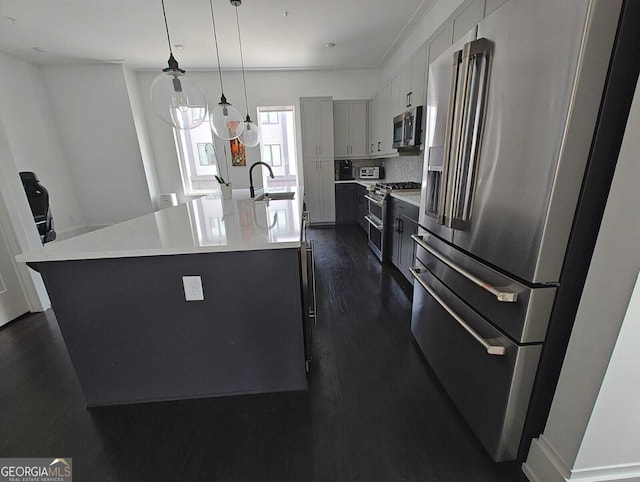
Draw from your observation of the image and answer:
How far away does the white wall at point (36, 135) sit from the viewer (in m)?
3.95

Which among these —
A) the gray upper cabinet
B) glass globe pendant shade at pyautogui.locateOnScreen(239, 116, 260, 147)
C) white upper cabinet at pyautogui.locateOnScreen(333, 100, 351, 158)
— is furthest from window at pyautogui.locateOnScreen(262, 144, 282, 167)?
Answer: the gray upper cabinet

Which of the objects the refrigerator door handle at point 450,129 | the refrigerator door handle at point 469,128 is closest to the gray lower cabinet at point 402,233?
the refrigerator door handle at point 450,129

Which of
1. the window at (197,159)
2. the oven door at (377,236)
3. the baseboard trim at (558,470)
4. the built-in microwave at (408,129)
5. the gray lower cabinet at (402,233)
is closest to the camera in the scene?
the baseboard trim at (558,470)

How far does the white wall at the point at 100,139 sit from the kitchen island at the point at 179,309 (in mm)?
4184

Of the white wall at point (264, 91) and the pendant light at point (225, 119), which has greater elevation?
the white wall at point (264, 91)

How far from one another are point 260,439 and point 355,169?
5086 millimetres

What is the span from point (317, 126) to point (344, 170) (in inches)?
A: 39.8

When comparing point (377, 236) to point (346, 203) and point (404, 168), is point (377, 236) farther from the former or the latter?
point (346, 203)

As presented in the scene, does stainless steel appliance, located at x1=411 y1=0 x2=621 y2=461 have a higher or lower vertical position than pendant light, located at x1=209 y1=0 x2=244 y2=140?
lower

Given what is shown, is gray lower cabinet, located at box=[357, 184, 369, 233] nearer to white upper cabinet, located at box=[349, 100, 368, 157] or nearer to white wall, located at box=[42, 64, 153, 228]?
white upper cabinet, located at box=[349, 100, 368, 157]

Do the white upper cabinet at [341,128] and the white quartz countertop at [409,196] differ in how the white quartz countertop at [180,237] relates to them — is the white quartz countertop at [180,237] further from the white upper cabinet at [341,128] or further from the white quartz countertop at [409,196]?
the white upper cabinet at [341,128]

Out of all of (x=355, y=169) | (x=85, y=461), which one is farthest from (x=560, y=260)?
(x=355, y=169)

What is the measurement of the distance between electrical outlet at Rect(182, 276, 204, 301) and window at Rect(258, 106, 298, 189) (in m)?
4.42

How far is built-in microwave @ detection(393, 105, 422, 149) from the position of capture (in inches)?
114
